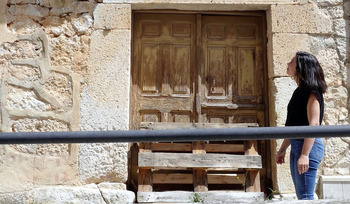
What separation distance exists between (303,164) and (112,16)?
2.73m

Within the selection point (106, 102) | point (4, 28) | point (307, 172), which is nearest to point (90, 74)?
point (106, 102)

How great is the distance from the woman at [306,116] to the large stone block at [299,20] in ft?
5.67

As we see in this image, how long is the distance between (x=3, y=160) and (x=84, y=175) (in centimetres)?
79

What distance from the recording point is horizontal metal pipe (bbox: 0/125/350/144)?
6.93ft

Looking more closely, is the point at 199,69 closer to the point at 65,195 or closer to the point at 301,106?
the point at 65,195

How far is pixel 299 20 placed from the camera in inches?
205

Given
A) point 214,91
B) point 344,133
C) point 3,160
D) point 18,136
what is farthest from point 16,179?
point 344,133

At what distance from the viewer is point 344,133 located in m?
2.12

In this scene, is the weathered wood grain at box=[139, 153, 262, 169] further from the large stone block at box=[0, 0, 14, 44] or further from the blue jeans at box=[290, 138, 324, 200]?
the large stone block at box=[0, 0, 14, 44]

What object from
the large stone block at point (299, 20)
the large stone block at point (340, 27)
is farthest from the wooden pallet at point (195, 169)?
the large stone block at point (340, 27)

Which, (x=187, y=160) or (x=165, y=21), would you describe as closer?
(x=187, y=160)

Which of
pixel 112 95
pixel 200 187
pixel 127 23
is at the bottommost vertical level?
pixel 200 187

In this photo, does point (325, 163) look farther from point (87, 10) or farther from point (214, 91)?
point (87, 10)

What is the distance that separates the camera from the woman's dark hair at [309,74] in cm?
337
